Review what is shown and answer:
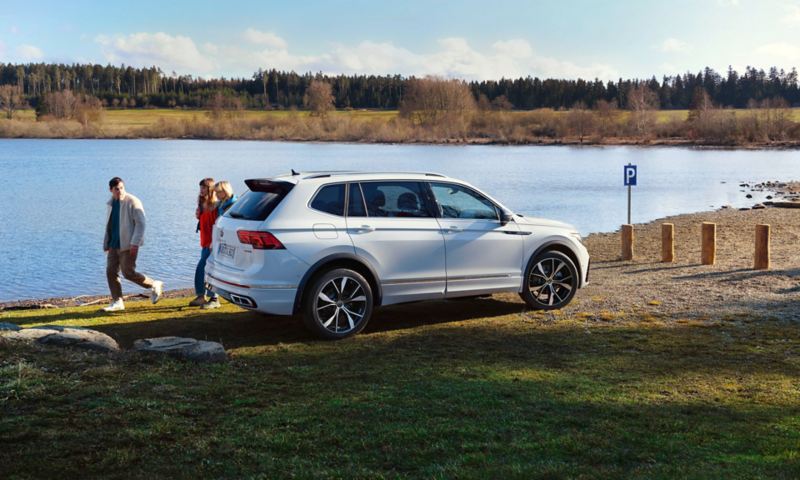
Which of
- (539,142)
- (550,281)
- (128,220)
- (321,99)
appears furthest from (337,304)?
(321,99)

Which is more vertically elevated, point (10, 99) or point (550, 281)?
point (10, 99)

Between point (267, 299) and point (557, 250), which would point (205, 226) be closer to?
point (267, 299)

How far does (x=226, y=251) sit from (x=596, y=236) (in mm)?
17935

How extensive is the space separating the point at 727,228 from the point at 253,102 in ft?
562

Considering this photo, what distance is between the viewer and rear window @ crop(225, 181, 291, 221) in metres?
9.02

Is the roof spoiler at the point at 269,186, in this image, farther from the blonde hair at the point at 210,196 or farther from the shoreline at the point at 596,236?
the shoreline at the point at 596,236

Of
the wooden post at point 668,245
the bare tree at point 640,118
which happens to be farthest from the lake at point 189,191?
the bare tree at point 640,118

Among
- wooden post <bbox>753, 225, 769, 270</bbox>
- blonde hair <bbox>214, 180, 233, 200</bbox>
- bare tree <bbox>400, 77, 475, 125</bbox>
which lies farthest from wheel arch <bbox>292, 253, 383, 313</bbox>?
bare tree <bbox>400, 77, 475, 125</bbox>

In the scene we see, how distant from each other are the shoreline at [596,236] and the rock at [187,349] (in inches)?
211

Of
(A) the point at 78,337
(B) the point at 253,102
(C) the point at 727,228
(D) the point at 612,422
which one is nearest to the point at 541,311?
(D) the point at 612,422

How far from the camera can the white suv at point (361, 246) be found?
8844 mm

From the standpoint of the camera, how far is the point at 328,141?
125 metres

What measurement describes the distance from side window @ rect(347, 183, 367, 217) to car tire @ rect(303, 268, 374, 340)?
659 mm

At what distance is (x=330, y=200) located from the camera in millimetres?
9273
